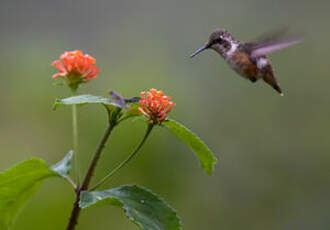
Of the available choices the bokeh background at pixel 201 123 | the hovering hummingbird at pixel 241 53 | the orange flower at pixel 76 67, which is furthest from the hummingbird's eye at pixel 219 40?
the bokeh background at pixel 201 123

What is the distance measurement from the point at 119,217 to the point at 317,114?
2001 mm

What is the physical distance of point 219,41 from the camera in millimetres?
1686

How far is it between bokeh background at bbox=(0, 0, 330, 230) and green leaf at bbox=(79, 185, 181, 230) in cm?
134

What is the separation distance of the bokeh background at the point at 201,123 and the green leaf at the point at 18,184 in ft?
3.91

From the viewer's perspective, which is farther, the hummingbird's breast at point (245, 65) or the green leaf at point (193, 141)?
the hummingbird's breast at point (245, 65)

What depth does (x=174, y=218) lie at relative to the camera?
1.24 metres

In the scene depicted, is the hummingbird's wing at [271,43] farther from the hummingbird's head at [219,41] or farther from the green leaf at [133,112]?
the green leaf at [133,112]

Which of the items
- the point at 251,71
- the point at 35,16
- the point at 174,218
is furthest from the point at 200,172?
the point at 35,16

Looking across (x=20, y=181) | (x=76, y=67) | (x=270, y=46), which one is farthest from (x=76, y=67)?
(x=270, y=46)

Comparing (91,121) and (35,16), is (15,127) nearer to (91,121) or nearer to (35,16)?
(91,121)

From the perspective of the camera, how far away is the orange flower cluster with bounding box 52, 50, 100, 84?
4.58 ft

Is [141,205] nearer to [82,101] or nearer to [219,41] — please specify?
[82,101]

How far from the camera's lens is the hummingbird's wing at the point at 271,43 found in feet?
5.02

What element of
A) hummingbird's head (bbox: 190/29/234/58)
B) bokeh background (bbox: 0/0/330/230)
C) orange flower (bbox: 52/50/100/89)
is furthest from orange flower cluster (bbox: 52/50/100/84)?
bokeh background (bbox: 0/0/330/230)
